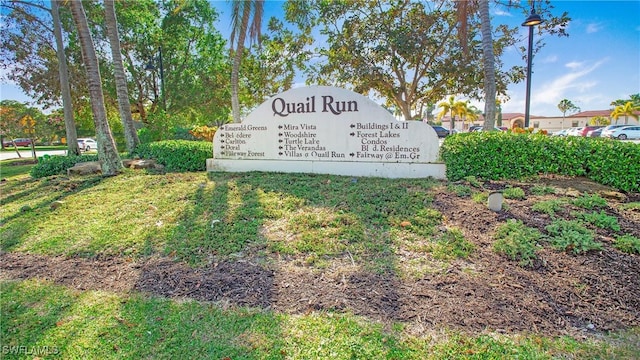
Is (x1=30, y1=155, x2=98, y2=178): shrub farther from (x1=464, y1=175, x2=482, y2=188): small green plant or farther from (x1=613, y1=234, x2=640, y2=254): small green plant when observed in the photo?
(x1=613, y1=234, x2=640, y2=254): small green plant

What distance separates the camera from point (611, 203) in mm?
4574

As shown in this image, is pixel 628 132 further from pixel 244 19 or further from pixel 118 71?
pixel 118 71

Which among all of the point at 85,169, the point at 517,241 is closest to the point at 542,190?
the point at 517,241

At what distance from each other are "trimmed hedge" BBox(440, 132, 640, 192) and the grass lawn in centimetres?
89

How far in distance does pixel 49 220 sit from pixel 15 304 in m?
2.51

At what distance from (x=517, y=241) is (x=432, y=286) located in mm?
1196

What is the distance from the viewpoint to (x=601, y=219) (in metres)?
3.79

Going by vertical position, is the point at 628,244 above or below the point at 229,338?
above

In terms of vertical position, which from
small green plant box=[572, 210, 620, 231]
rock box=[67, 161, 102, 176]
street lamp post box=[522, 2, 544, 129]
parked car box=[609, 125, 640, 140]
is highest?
street lamp post box=[522, 2, 544, 129]

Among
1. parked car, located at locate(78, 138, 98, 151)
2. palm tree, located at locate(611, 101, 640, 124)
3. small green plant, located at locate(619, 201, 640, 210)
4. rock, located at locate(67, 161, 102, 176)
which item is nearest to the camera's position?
small green plant, located at locate(619, 201, 640, 210)

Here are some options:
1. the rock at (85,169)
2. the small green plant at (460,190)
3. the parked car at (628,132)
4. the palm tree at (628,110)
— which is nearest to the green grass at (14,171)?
the rock at (85,169)

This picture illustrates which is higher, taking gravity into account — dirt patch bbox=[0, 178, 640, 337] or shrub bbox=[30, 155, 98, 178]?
shrub bbox=[30, 155, 98, 178]

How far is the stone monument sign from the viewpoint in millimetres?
6379

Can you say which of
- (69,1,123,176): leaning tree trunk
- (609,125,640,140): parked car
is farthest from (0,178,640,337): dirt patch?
(609,125,640,140): parked car
